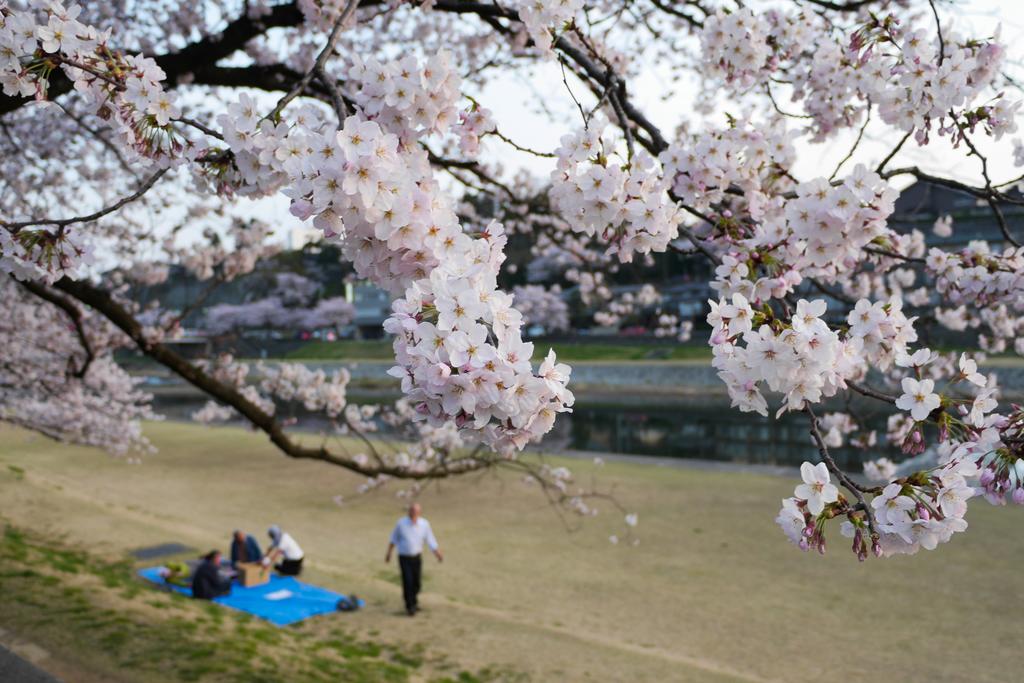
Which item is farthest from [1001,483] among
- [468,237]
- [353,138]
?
[353,138]

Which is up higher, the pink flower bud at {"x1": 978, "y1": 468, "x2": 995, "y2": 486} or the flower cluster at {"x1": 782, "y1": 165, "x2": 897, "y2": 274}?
the flower cluster at {"x1": 782, "y1": 165, "x2": 897, "y2": 274}

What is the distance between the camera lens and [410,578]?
6.75 m

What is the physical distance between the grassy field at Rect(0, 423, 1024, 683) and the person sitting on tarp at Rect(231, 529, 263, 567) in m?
0.72

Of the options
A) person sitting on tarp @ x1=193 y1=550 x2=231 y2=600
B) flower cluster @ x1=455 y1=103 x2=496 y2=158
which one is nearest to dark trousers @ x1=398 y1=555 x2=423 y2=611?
person sitting on tarp @ x1=193 y1=550 x2=231 y2=600

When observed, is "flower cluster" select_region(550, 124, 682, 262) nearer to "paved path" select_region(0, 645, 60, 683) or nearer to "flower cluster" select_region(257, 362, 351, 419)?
"paved path" select_region(0, 645, 60, 683)

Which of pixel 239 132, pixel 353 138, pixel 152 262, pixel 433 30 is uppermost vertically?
pixel 433 30

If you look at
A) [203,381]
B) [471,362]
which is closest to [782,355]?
[471,362]

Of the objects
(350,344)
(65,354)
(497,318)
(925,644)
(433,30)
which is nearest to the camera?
(497,318)

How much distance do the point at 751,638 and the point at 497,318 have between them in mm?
5751

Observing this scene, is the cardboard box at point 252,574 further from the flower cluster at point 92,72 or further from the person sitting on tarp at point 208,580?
the flower cluster at point 92,72

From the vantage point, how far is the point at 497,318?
1.42 meters

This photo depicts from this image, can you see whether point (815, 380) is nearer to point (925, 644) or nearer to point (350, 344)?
point (925, 644)

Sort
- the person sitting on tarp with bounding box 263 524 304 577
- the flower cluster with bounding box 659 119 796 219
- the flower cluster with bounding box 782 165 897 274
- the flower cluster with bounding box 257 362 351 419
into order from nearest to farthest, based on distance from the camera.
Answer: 1. the flower cluster with bounding box 782 165 897 274
2. the flower cluster with bounding box 659 119 796 219
3. the person sitting on tarp with bounding box 263 524 304 577
4. the flower cluster with bounding box 257 362 351 419

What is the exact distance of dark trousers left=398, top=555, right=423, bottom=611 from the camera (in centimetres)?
675
